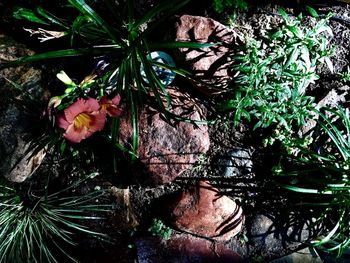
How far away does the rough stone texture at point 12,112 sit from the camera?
2.39m

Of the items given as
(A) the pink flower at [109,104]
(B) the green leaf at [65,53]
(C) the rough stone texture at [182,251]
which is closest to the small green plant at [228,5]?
(B) the green leaf at [65,53]

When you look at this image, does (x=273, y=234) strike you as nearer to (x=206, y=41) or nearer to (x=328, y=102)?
(x=328, y=102)

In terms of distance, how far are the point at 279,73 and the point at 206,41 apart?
0.47 metres

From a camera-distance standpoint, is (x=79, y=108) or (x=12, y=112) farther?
(x=12, y=112)

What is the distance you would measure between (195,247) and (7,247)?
3.86 feet

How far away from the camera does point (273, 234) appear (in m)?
2.88

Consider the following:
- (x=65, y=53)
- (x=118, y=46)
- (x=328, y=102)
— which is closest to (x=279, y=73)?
(x=328, y=102)

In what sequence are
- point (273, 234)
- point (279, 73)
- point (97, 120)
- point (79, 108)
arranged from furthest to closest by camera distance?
point (273, 234) → point (279, 73) → point (97, 120) → point (79, 108)

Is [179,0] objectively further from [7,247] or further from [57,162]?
[7,247]

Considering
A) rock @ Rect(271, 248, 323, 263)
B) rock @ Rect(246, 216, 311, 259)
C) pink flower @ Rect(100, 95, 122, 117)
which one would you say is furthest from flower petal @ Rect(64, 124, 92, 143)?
rock @ Rect(271, 248, 323, 263)

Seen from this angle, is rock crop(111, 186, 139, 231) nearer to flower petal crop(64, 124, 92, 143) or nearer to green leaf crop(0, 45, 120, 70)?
flower petal crop(64, 124, 92, 143)

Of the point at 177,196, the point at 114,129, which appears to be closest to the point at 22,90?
the point at 114,129

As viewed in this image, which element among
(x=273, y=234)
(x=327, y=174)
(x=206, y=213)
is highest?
(x=327, y=174)

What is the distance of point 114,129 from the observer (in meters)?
2.32
